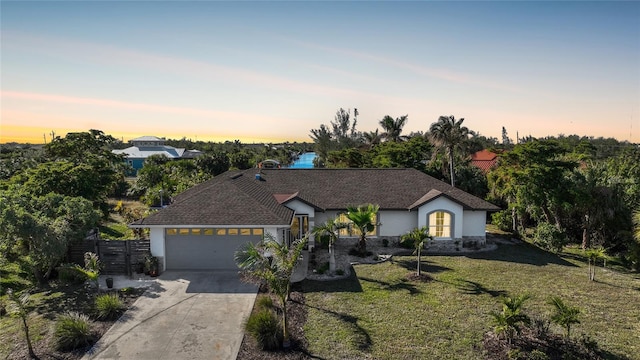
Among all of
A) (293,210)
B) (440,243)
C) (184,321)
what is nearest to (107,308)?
(184,321)

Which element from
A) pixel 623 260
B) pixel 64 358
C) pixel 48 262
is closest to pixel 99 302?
pixel 64 358

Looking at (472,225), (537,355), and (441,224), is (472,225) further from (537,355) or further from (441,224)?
(537,355)

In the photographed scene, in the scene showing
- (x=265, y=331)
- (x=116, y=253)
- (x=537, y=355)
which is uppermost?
(x=116, y=253)

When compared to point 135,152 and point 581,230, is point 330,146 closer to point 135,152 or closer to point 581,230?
point 135,152

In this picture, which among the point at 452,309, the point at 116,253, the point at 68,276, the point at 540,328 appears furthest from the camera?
the point at 116,253

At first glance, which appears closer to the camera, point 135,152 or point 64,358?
point 64,358

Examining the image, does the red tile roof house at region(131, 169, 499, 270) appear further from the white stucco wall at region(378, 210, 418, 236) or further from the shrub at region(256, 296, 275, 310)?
the shrub at region(256, 296, 275, 310)
